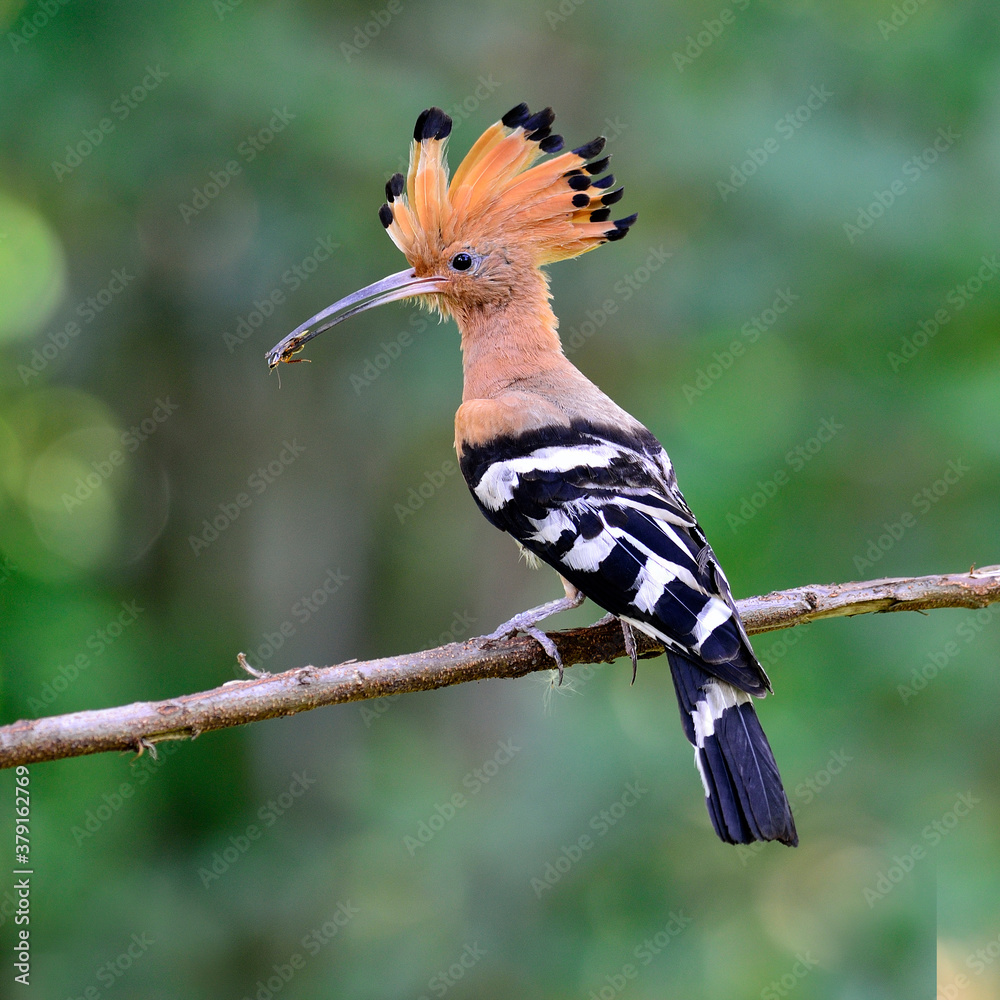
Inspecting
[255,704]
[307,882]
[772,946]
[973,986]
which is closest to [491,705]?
[307,882]

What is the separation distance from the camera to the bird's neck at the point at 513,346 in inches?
123

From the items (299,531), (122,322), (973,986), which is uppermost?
(122,322)

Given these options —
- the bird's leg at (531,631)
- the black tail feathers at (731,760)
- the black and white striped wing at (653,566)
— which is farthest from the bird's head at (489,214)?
the black tail feathers at (731,760)

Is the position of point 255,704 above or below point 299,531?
→ above

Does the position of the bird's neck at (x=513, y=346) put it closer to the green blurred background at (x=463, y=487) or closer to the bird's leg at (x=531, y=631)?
the bird's leg at (x=531, y=631)

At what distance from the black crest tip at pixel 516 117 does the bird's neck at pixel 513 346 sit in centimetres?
45

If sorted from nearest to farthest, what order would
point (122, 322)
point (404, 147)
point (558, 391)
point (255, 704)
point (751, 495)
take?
point (255, 704), point (558, 391), point (751, 495), point (404, 147), point (122, 322)

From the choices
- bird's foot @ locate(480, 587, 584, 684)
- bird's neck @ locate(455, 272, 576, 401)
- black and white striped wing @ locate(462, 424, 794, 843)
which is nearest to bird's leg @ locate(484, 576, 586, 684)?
bird's foot @ locate(480, 587, 584, 684)

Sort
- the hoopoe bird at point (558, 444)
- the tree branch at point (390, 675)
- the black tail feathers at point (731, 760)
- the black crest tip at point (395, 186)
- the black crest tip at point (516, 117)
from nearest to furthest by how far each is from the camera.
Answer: the tree branch at point (390, 675)
the black tail feathers at point (731, 760)
the hoopoe bird at point (558, 444)
the black crest tip at point (516, 117)
the black crest tip at point (395, 186)

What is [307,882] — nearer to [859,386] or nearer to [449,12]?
[859,386]

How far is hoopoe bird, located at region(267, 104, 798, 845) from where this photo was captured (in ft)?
8.02

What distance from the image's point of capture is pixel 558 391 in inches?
121

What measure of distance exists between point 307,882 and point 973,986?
290cm

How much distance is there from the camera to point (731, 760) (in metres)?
2.39
